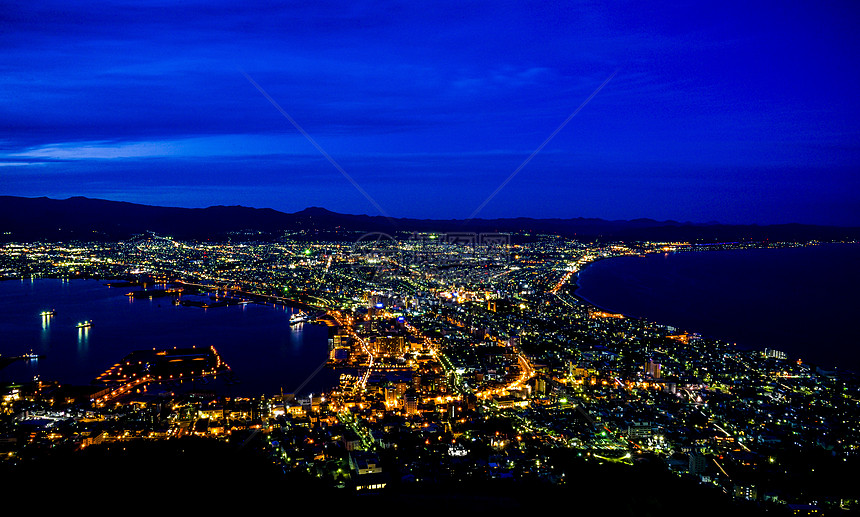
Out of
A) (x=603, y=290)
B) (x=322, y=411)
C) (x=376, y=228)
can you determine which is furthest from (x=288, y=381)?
(x=376, y=228)

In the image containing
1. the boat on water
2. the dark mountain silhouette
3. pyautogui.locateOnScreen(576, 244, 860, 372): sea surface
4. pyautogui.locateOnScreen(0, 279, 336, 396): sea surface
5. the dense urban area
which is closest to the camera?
the dense urban area

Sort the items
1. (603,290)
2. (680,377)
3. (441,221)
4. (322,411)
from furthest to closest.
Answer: (441,221) < (603,290) < (680,377) < (322,411)

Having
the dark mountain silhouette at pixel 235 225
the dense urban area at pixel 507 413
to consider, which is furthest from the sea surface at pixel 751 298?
the dark mountain silhouette at pixel 235 225

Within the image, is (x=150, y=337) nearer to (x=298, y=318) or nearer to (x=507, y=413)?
(x=298, y=318)

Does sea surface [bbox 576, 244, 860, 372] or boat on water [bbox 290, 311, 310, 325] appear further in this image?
boat on water [bbox 290, 311, 310, 325]

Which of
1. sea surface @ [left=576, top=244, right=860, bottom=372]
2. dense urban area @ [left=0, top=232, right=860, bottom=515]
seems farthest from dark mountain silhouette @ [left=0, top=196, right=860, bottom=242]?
dense urban area @ [left=0, top=232, right=860, bottom=515]

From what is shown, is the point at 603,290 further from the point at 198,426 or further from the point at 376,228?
the point at 376,228

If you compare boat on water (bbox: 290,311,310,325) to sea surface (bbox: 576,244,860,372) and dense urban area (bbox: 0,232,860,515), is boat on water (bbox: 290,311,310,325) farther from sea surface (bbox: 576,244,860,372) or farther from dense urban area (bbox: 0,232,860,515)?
sea surface (bbox: 576,244,860,372)
